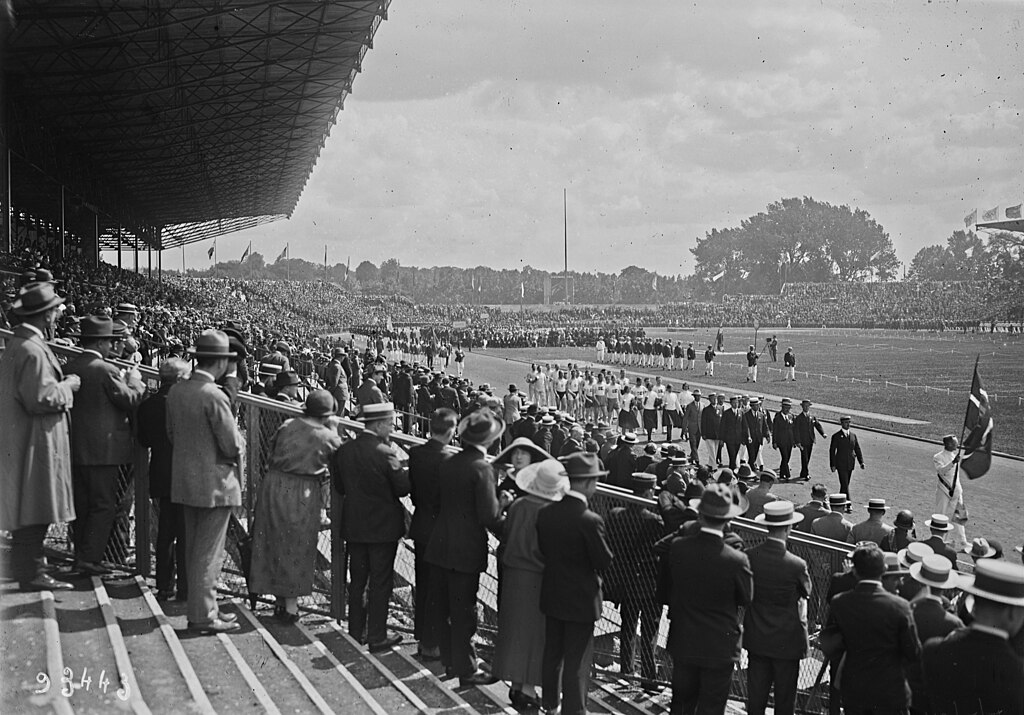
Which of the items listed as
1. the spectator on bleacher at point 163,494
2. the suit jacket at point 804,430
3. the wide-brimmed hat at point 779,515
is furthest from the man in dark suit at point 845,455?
the spectator on bleacher at point 163,494

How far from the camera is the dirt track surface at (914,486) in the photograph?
13359mm

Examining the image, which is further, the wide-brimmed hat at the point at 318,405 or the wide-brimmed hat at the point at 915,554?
the wide-brimmed hat at the point at 318,405

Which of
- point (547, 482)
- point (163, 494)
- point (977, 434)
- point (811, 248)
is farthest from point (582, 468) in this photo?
point (811, 248)

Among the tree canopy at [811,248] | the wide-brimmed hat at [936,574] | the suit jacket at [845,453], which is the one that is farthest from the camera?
the tree canopy at [811,248]

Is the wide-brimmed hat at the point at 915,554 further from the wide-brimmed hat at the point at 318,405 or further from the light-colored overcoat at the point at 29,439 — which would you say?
the light-colored overcoat at the point at 29,439

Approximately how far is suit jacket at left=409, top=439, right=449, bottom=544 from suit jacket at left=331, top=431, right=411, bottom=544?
7cm

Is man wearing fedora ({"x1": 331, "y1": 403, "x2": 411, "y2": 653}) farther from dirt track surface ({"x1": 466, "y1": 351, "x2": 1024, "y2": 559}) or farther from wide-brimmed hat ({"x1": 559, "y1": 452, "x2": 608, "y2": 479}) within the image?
dirt track surface ({"x1": 466, "y1": 351, "x2": 1024, "y2": 559})

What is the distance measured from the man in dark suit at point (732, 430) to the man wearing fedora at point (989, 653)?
13.7 m

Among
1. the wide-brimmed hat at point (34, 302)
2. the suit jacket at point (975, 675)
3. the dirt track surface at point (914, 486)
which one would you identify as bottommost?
the dirt track surface at point (914, 486)

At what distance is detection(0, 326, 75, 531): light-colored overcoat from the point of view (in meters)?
5.05

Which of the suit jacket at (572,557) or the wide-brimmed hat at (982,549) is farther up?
the suit jacket at (572,557)

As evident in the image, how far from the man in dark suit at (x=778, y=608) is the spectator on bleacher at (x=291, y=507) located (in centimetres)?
259

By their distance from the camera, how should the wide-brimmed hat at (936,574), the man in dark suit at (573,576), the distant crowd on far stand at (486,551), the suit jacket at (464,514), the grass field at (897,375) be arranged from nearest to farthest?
1. the distant crowd on far stand at (486,551)
2. the man in dark suit at (573,576)
3. the wide-brimmed hat at (936,574)
4. the suit jacket at (464,514)
5. the grass field at (897,375)

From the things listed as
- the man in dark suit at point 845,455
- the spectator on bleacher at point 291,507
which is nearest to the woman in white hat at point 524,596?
the spectator on bleacher at point 291,507
